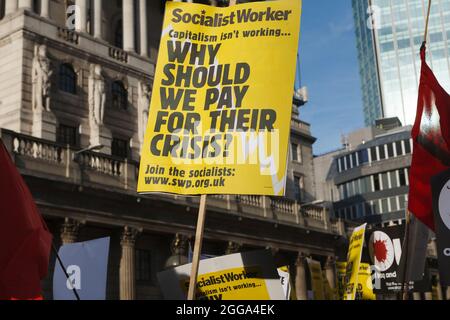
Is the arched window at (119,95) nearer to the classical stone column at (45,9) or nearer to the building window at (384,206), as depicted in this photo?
the classical stone column at (45,9)

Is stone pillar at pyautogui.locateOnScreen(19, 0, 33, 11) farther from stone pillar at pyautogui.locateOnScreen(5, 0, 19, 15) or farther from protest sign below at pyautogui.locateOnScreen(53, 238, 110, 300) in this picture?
protest sign below at pyautogui.locateOnScreen(53, 238, 110, 300)

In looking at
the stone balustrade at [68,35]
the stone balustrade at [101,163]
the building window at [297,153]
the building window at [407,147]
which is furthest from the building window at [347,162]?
the stone balustrade at [101,163]

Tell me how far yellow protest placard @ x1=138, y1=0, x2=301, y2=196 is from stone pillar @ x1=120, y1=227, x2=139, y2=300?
69.0 ft

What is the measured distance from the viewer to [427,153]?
1152cm

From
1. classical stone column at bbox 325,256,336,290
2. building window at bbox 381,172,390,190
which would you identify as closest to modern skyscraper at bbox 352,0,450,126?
building window at bbox 381,172,390,190

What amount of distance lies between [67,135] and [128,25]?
952 centimetres

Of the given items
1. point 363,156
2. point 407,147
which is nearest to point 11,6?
point 407,147

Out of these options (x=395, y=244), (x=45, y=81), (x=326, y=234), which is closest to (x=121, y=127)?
(x=45, y=81)

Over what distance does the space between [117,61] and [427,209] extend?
29.6 meters

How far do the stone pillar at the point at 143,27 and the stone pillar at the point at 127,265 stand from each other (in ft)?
45.9

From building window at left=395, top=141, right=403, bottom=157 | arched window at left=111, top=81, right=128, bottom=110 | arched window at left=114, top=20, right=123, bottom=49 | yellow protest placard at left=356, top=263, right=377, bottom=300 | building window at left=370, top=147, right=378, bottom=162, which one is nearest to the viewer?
yellow protest placard at left=356, top=263, right=377, bottom=300

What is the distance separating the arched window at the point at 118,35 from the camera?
4288cm

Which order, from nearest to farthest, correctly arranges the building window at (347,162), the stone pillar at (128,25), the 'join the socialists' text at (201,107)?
the 'join the socialists' text at (201,107), the stone pillar at (128,25), the building window at (347,162)

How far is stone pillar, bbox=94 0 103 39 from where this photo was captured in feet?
128
